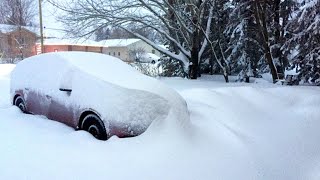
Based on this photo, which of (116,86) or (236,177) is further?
(116,86)

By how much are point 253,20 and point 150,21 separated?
4.45 m

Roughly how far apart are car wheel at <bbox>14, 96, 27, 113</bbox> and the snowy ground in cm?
53

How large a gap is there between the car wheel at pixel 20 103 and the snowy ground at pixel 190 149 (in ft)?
1.73

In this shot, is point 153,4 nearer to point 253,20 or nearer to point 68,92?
point 253,20

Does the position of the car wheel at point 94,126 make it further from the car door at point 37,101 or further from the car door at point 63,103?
the car door at point 37,101

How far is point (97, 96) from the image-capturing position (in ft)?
18.5

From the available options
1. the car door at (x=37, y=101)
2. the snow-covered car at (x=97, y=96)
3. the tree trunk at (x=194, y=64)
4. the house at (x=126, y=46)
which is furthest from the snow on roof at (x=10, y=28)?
the snow-covered car at (x=97, y=96)

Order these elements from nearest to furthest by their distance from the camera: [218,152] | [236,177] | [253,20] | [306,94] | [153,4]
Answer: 1. [236,177]
2. [218,152]
3. [306,94]
4. [253,20]
5. [153,4]

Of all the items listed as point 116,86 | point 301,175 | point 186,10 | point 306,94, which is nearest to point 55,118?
point 116,86

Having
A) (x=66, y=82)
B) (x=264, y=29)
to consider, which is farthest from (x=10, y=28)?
(x=66, y=82)

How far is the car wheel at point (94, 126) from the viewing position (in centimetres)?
557

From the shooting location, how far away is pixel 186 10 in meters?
18.0

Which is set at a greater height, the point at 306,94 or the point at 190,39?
the point at 190,39

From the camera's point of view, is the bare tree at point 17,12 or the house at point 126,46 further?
the bare tree at point 17,12
